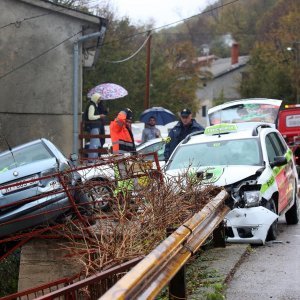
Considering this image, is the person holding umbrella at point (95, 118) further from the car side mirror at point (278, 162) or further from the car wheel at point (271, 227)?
the car wheel at point (271, 227)

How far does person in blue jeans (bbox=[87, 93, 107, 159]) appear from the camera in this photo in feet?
53.2

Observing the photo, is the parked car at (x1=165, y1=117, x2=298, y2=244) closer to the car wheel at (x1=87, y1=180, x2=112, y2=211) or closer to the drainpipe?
the car wheel at (x1=87, y1=180, x2=112, y2=211)

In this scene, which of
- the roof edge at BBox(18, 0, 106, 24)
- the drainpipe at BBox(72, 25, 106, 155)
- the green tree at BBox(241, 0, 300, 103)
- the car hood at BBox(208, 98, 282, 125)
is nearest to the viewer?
the roof edge at BBox(18, 0, 106, 24)

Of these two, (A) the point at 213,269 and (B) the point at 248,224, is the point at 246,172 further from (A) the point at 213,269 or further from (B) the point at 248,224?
(A) the point at 213,269

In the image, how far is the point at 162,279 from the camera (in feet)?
13.8

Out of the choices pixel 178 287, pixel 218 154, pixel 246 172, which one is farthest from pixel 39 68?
pixel 178 287

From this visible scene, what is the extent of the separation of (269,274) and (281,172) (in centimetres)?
341

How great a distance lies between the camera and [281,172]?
981 centimetres

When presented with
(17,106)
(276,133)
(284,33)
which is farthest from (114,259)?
(284,33)

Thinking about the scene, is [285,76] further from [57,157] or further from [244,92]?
[57,157]

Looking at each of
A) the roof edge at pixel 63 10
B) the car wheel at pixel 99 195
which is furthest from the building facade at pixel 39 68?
the car wheel at pixel 99 195

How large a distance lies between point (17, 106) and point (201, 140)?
9.84 m

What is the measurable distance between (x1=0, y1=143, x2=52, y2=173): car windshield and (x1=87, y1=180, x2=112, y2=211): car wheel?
4.64 ft

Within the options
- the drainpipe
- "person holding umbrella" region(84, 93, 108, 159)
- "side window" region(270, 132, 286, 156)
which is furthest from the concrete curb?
the drainpipe
